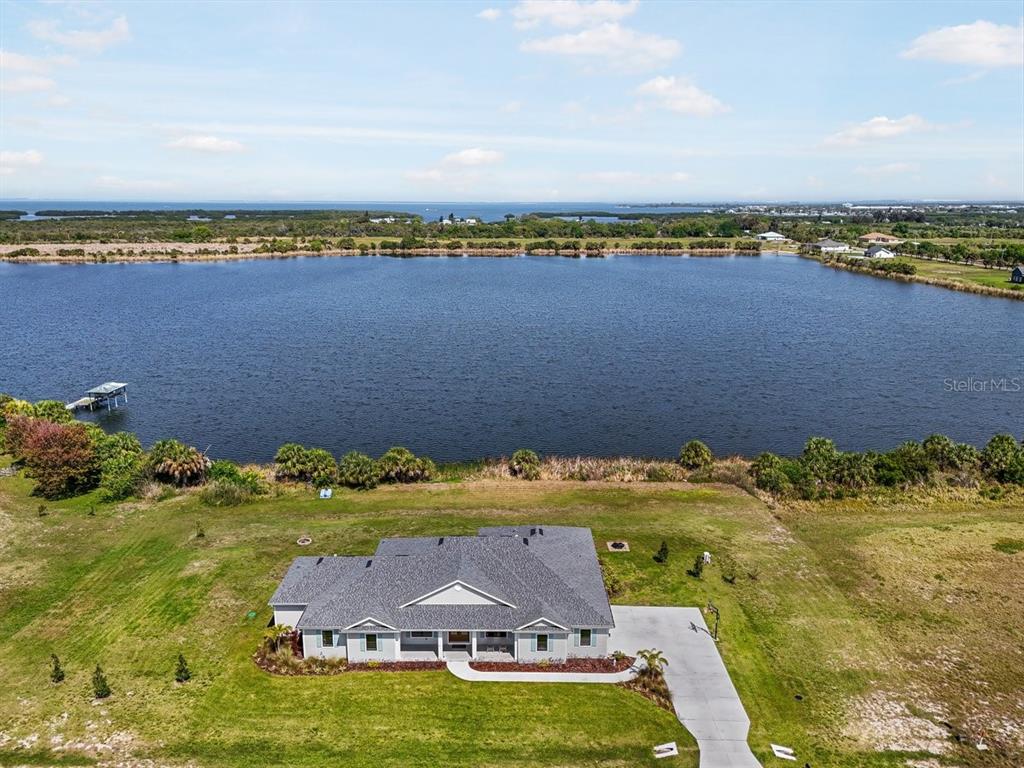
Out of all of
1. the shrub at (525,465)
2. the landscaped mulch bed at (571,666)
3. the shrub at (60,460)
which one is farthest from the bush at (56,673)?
the shrub at (525,465)

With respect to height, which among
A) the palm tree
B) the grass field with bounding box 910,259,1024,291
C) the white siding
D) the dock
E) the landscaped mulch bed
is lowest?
the landscaped mulch bed

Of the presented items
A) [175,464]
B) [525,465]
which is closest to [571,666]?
[525,465]

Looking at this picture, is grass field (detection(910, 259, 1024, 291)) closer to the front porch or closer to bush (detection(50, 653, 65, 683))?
the front porch

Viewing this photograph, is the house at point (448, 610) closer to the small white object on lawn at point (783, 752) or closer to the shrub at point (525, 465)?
the small white object on lawn at point (783, 752)

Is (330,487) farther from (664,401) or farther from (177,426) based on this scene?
(664,401)

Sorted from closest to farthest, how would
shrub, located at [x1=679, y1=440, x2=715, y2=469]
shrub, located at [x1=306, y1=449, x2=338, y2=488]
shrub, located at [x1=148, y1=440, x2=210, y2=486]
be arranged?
shrub, located at [x1=148, y1=440, x2=210, y2=486], shrub, located at [x1=306, y1=449, x2=338, y2=488], shrub, located at [x1=679, y1=440, x2=715, y2=469]

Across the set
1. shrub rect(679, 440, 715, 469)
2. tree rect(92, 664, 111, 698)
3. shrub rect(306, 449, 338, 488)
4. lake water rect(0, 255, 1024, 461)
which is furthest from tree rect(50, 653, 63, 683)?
shrub rect(679, 440, 715, 469)
